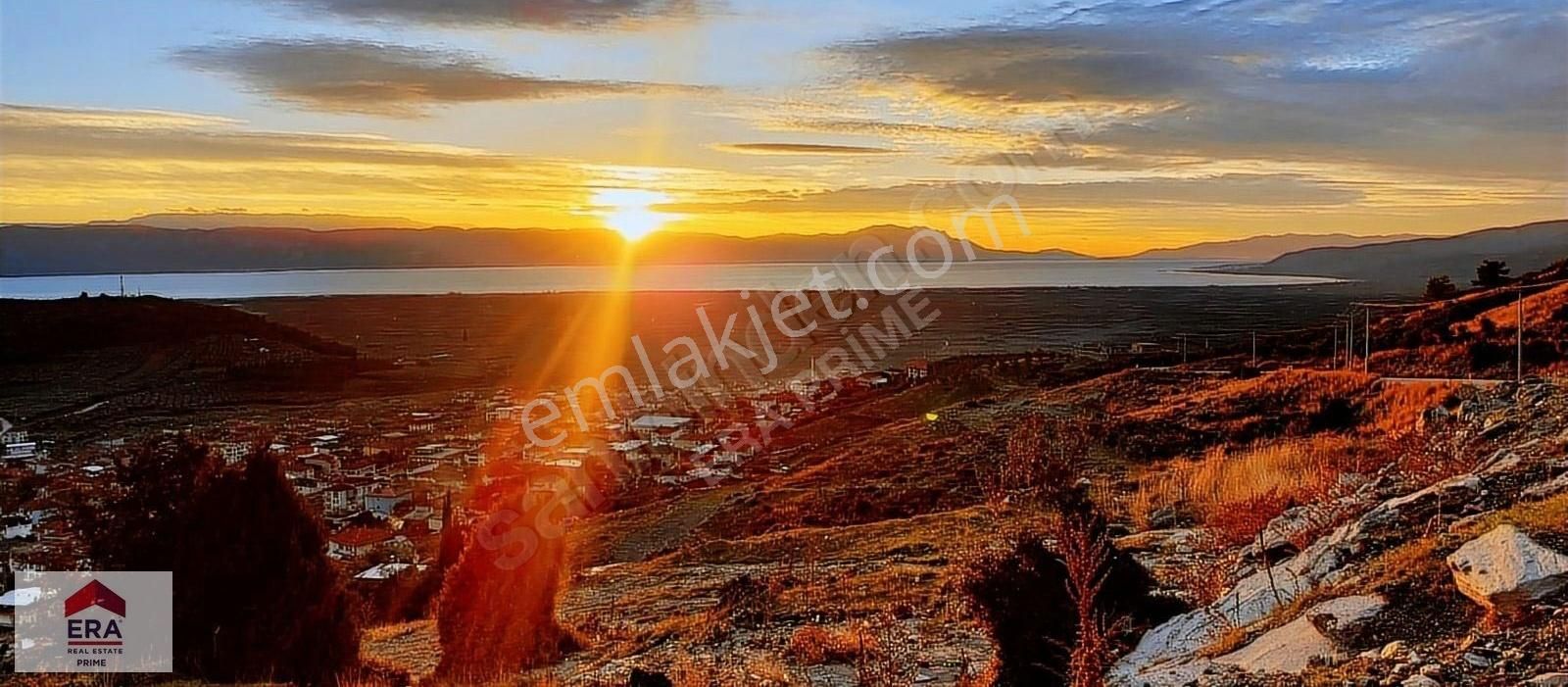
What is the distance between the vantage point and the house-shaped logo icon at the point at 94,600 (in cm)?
703

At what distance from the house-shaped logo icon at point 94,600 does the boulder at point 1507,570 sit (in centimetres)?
802

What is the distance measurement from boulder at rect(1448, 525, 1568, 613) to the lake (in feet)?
175

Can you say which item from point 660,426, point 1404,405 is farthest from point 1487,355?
point 660,426

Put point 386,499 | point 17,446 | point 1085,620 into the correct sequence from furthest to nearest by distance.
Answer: point 17,446
point 386,499
point 1085,620

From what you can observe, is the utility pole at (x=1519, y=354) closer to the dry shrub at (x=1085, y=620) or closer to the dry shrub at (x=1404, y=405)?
the dry shrub at (x=1404, y=405)

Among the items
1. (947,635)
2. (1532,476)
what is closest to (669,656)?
(947,635)

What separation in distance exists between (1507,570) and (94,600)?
337 inches

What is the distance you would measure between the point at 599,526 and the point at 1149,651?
12941 millimetres

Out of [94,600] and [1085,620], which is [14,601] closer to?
[94,600]

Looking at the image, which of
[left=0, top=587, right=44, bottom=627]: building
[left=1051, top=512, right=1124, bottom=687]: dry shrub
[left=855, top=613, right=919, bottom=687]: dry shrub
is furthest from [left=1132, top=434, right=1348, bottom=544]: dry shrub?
[left=0, top=587, right=44, bottom=627]: building

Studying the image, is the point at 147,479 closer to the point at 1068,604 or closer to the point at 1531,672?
the point at 1068,604

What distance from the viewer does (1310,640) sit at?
4383 mm

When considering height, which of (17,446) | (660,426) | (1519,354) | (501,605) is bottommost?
(660,426)

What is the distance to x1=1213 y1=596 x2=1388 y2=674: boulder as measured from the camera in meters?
4.22
